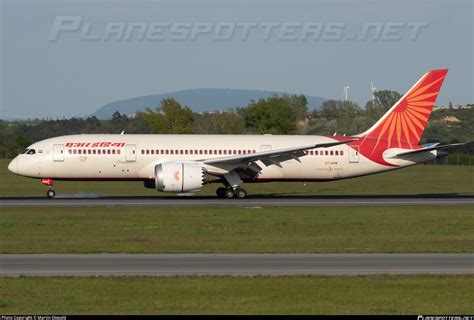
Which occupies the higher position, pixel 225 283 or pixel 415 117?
pixel 415 117

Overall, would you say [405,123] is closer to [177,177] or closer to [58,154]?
[177,177]

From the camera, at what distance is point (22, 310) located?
1695cm

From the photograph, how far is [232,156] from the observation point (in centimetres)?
4900

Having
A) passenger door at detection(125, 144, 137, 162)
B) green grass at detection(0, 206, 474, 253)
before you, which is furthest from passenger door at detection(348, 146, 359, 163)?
passenger door at detection(125, 144, 137, 162)

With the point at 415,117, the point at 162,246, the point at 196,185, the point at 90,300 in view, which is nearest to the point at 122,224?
the point at 162,246

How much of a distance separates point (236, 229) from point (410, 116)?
76.2 ft

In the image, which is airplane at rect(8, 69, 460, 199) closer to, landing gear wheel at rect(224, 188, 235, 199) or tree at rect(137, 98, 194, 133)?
landing gear wheel at rect(224, 188, 235, 199)

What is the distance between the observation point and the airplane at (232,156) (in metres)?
48.1

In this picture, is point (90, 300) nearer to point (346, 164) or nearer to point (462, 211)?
point (462, 211)

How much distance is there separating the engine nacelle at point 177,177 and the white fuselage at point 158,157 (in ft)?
6.59

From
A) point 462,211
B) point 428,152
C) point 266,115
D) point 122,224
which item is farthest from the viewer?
point 266,115

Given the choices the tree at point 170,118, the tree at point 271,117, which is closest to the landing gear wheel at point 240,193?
the tree at point 271,117

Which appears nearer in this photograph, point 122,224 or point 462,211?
point 122,224

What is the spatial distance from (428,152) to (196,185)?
13617 mm
